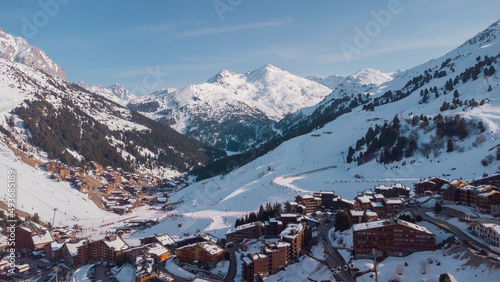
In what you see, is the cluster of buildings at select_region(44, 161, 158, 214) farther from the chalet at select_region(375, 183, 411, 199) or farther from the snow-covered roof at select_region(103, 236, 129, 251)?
the chalet at select_region(375, 183, 411, 199)

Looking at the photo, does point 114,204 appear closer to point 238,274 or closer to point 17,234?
point 17,234

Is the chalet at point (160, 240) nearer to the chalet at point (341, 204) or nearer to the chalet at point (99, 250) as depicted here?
the chalet at point (99, 250)

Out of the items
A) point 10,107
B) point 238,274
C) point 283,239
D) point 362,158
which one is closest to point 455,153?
point 362,158

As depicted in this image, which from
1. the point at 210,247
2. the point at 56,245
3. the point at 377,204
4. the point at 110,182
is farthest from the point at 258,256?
the point at 110,182

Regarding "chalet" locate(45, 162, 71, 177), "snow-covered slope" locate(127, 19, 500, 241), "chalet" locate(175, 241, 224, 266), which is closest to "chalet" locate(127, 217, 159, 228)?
"snow-covered slope" locate(127, 19, 500, 241)

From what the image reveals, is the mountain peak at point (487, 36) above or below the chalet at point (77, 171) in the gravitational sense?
above

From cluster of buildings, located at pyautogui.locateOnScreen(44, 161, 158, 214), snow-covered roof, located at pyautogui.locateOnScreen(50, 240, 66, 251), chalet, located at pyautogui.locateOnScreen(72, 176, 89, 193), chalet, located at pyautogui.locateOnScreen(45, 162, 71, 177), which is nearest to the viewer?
snow-covered roof, located at pyautogui.locateOnScreen(50, 240, 66, 251)

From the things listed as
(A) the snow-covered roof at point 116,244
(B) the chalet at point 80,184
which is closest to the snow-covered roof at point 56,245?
(A) the snow-covered roof at point 116,244
